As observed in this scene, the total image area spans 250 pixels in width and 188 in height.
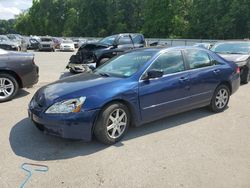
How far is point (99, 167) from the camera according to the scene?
3.79 m

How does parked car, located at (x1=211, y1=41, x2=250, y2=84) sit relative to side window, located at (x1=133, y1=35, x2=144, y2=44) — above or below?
below

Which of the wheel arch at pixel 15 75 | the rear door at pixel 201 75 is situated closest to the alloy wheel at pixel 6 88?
the wheel arch at pixel 15 75

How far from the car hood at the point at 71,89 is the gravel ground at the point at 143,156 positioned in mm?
699

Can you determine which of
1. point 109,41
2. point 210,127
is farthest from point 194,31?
point 210,127

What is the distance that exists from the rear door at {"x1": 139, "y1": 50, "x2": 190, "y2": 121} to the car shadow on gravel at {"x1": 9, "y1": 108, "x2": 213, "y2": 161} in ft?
1.09

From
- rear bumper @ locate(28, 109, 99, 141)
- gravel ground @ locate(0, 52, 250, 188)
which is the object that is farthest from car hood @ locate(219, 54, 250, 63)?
rear bumper @ locate(28, 109, 99, 141)

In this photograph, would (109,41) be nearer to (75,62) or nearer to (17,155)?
(75,62)

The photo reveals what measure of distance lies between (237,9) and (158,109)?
36846mm

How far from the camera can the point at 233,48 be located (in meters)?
10.7

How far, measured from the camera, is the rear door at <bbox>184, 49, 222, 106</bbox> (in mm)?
5543

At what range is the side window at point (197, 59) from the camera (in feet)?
18.5

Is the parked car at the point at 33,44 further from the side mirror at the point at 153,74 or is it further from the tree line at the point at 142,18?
the side mirror at the point at 153,74

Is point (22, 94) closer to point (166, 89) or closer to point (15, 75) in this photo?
point (15, 75)

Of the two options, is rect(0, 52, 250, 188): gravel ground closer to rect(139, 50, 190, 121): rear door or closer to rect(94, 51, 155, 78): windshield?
rect(139, 50, 190, 121): rear door
